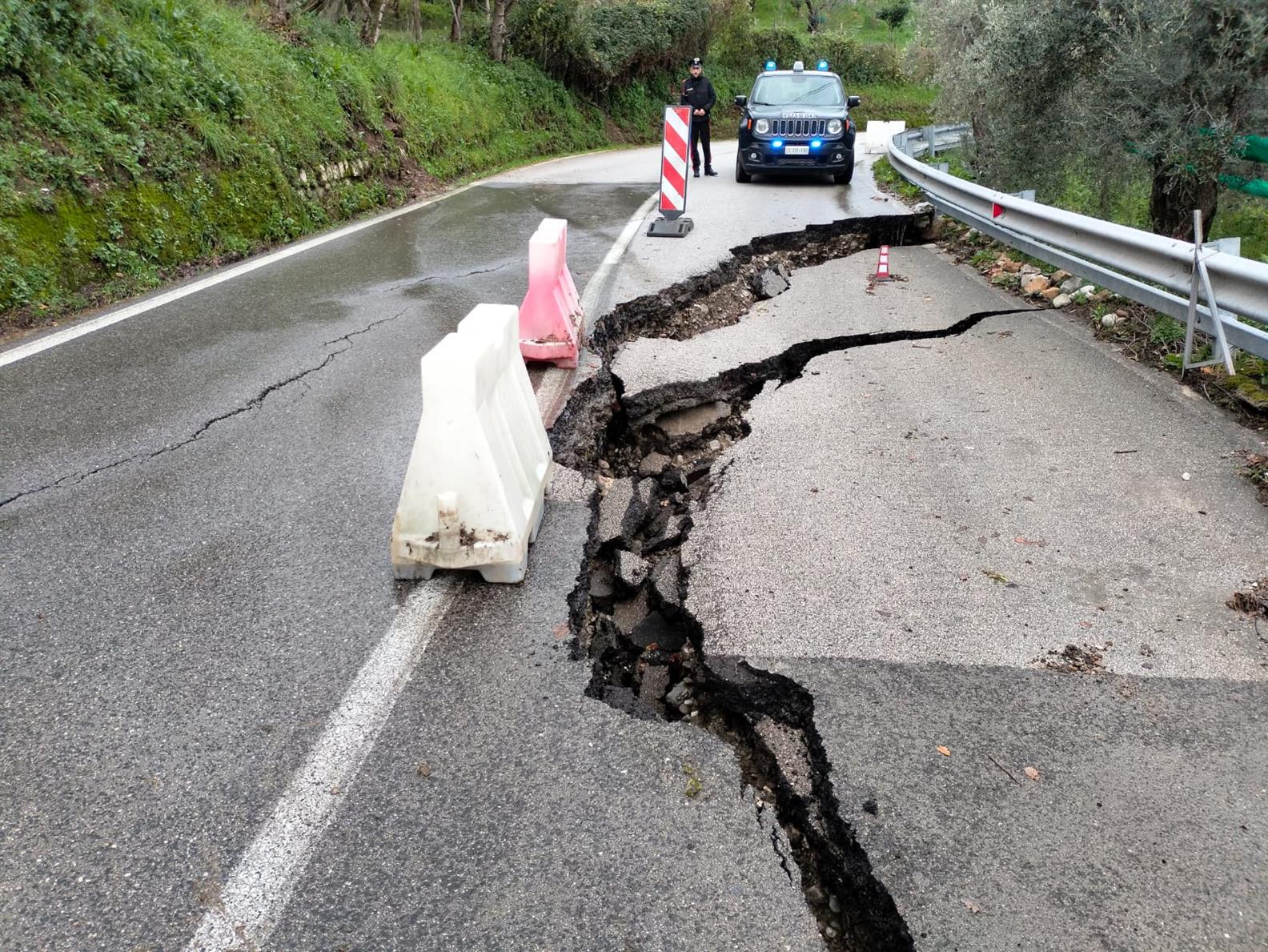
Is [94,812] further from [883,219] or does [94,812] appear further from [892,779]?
[883,219]

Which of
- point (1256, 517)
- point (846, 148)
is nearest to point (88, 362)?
point (1256, 517)

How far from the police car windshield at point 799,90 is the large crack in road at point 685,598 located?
357 inches

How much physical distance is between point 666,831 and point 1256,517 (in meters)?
3.11

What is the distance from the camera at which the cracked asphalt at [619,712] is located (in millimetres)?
2182

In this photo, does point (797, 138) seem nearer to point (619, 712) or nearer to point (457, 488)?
point (457, 488)

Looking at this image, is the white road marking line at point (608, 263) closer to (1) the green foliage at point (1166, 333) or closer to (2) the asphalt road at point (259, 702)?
(2) the asphalt road at point (259, 702)

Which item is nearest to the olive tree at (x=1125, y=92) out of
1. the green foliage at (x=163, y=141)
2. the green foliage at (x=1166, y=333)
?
the green foliage at (x=1166, y=333)

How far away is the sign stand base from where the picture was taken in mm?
10406

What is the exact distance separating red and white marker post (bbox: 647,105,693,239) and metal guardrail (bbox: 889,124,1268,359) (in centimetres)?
302

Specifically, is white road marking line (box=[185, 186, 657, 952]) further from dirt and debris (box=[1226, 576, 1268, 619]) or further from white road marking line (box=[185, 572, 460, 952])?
dirt and debris (box=[1226, 576, 1268, 619])

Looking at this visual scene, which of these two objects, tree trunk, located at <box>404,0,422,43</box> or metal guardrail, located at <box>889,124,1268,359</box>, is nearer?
metal guardrail, located at <box>889,124,1268,359</box>

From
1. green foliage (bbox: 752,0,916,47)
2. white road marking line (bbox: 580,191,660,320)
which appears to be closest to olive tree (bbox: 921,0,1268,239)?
white road marking line (bbox: 580,191,660,320)

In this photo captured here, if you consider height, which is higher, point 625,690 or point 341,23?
point 341,23

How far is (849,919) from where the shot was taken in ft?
7.18
